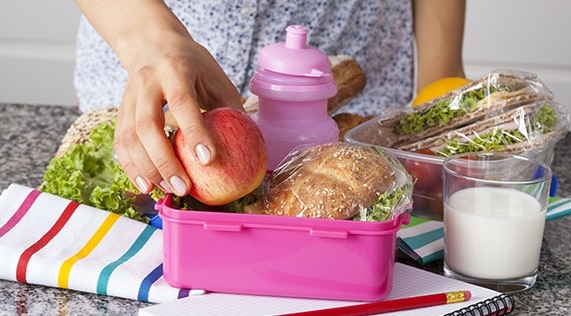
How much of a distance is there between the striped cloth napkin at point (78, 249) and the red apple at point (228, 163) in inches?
4.2

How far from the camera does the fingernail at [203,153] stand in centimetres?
97

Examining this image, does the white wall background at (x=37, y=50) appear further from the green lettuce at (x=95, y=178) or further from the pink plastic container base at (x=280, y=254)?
the pink plastic container base at (x=280, y=254)

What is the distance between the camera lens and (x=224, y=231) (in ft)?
3.21

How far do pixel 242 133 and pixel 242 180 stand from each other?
0.16 feet

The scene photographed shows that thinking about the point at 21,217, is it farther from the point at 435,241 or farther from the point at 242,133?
the point at 435,241

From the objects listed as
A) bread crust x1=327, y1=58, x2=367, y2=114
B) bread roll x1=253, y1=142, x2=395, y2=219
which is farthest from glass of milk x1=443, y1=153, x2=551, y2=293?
bread crust x1=327, y1=58, x2=367, y2=114

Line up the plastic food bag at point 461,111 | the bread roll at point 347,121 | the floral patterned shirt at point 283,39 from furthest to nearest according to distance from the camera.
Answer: the floral patterned shirt at point 283,39
the bread roll at point 347,121
the plastic food bag at point 461,111

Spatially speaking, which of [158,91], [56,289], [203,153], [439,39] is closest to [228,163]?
[203,153]

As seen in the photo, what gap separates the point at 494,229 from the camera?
104cm

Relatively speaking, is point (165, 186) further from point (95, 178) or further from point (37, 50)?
point (37, 50)

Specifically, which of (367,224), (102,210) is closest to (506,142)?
(367,224)

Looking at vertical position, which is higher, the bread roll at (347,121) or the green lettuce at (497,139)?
the green lettuce at (497,139)

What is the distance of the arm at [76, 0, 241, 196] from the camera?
993 mm

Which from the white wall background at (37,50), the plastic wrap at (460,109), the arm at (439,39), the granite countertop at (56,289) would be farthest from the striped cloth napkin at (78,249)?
the white wall background at (37,50)
